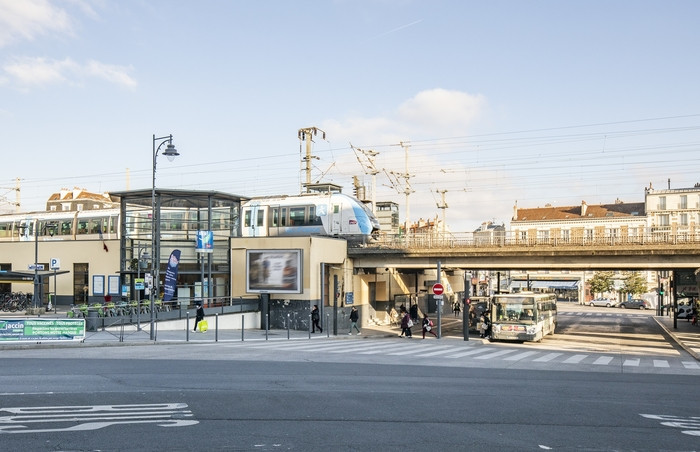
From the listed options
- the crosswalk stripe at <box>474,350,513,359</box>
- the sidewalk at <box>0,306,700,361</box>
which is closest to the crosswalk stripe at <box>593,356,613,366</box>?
the crosswalk stripe at <box>474,350,513,359</box>

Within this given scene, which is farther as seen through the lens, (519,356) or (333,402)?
(519,356)

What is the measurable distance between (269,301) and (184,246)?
583 cm

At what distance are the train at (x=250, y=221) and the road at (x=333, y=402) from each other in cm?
1668

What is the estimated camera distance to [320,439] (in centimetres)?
949

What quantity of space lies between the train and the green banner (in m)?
13.9

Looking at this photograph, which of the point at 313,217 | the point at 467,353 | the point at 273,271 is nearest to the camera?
the point at 467,353

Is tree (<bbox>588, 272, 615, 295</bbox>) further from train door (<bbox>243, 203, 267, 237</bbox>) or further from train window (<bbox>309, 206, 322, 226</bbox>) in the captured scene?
train door (<bbox>243, 203, 267, 237</bbox>)

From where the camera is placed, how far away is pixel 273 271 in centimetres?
3822

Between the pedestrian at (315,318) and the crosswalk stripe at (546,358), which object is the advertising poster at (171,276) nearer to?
the pedestrian at (315,318)

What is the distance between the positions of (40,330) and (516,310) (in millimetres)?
23174

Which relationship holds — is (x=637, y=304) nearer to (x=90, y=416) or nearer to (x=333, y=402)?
(x=333, y=402)

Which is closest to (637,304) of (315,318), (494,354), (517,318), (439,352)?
(517,318)

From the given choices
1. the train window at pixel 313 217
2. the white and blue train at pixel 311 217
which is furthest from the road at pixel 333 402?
the white and blue train at pixel 311 217

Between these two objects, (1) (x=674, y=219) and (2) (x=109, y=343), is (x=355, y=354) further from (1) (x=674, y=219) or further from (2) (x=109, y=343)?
(1) (x=674, y=219)
